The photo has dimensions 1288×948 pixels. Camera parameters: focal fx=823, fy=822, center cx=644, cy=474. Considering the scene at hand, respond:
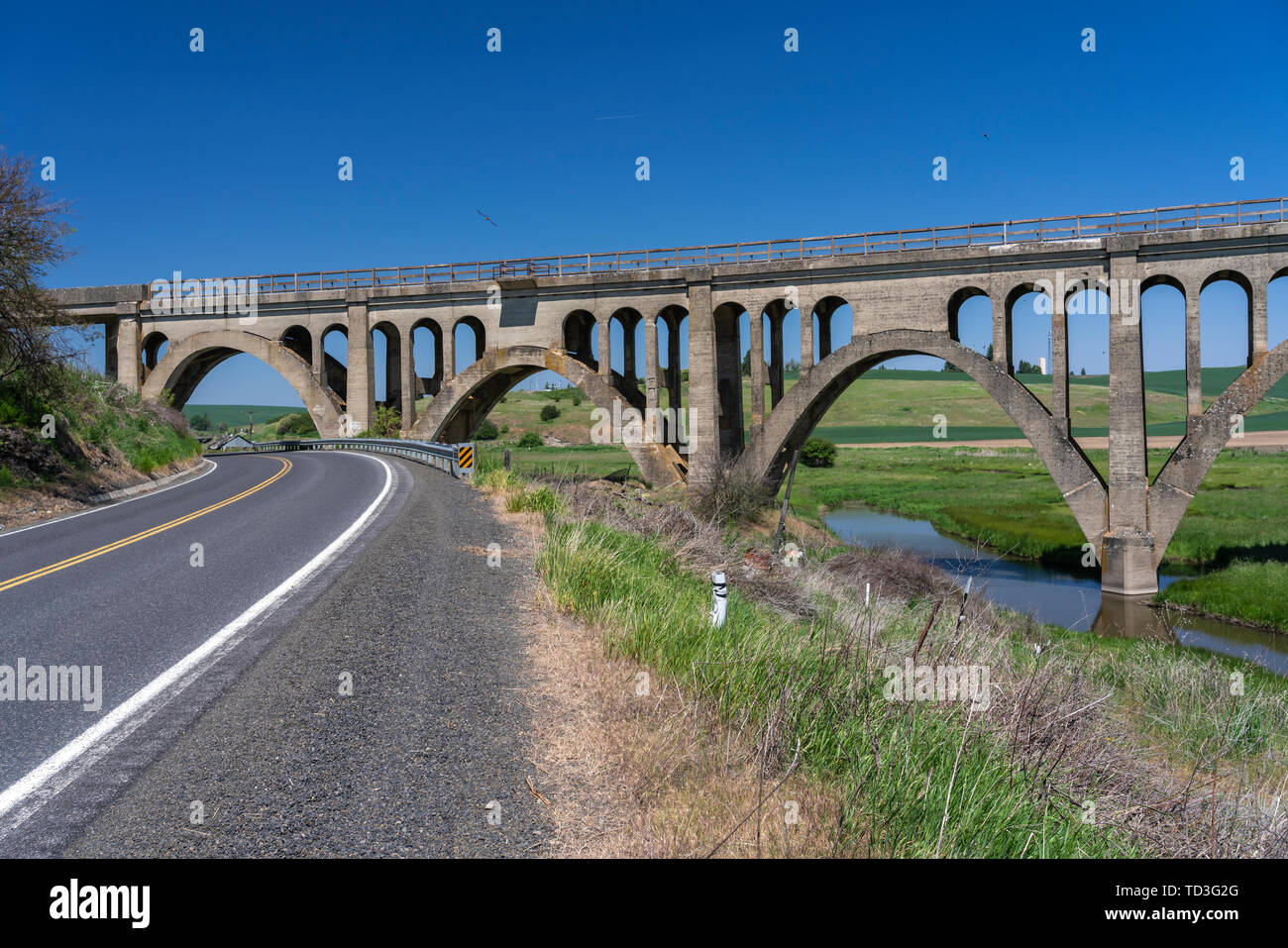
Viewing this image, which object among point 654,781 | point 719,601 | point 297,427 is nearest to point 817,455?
point 719,601

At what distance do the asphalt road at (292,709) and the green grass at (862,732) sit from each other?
4.29 ft

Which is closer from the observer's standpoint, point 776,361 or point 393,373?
point 776,361

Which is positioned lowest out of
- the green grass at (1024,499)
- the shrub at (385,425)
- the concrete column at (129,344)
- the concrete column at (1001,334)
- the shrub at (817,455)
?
the green grass at (1024,499)

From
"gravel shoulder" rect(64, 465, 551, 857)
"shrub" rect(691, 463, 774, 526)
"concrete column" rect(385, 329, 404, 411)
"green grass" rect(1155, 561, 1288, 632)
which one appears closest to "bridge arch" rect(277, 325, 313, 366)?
"concrete column" rect(385, 329, 404, 411)

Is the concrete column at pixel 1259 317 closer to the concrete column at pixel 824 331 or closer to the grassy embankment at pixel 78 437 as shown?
the concrete column at pixel 824 331

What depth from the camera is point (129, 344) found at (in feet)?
163

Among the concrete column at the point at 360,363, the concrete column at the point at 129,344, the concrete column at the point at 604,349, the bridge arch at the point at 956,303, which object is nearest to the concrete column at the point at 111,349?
the concrete column at the point at 129,344

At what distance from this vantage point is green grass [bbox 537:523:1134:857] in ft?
14.4

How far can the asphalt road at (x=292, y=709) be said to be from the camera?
3.99 m

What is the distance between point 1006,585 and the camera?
30.2m

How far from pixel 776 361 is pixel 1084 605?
65.3ft

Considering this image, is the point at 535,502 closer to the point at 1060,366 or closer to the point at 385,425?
the point at 1060,366
